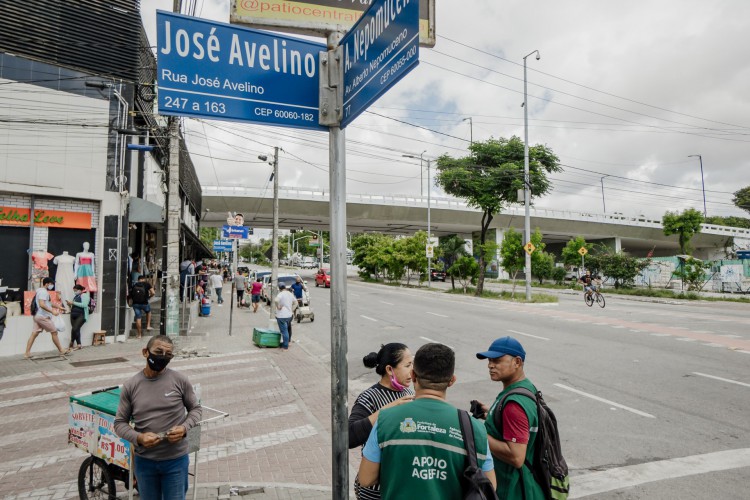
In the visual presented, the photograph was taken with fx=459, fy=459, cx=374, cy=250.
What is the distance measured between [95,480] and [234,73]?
4130mm

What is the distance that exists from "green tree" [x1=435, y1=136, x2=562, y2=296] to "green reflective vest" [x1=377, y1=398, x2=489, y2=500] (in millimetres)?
29348

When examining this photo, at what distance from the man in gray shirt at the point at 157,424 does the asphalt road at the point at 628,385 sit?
375 centimetres

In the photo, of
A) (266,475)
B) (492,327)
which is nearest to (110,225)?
(266,475)

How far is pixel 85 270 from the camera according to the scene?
13055mm

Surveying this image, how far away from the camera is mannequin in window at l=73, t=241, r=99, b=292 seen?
12961mm

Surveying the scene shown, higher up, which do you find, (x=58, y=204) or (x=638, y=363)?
(x=58, y=204)

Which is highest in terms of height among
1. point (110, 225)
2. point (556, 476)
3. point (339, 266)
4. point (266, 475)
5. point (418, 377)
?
point (110, 225)

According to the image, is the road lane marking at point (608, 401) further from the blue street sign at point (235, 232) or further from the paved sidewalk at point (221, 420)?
the blue street sign at point (235, 232)

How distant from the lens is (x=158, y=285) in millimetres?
27875

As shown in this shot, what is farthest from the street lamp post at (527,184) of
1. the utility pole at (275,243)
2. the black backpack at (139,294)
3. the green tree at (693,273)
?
the black backpack at (139,294)

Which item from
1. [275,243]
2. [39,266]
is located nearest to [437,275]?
[275,243]

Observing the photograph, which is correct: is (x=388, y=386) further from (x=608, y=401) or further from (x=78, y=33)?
(x=78, y=33)

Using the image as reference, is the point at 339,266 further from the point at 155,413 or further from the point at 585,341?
the point at 585,341

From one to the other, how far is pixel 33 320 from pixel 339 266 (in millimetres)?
12536
